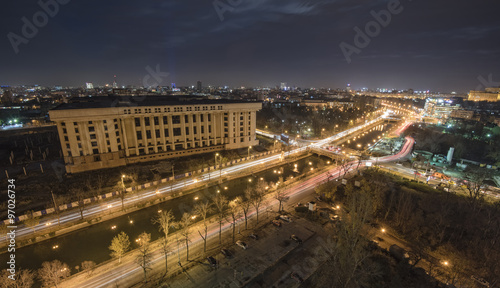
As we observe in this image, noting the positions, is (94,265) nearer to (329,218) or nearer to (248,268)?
A: (248,268)

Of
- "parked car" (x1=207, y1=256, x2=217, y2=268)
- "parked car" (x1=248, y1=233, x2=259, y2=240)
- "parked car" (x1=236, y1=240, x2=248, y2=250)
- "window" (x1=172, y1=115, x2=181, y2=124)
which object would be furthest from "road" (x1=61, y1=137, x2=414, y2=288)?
"window" (x1=172, y1=115, x2=181, y2=124)

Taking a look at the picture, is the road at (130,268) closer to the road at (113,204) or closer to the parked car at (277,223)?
the parked car at (277,223)


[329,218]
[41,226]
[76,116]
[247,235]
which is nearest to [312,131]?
[329,218]

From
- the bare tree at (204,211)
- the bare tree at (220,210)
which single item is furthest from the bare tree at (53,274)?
the bare tree at (220,210)

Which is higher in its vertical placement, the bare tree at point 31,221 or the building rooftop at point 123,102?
the building rooftop at point 123,102

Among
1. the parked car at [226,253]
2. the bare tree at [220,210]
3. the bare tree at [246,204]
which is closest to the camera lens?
the parked car at [226,253]

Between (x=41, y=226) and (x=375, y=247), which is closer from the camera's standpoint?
(x=375, y=247)
